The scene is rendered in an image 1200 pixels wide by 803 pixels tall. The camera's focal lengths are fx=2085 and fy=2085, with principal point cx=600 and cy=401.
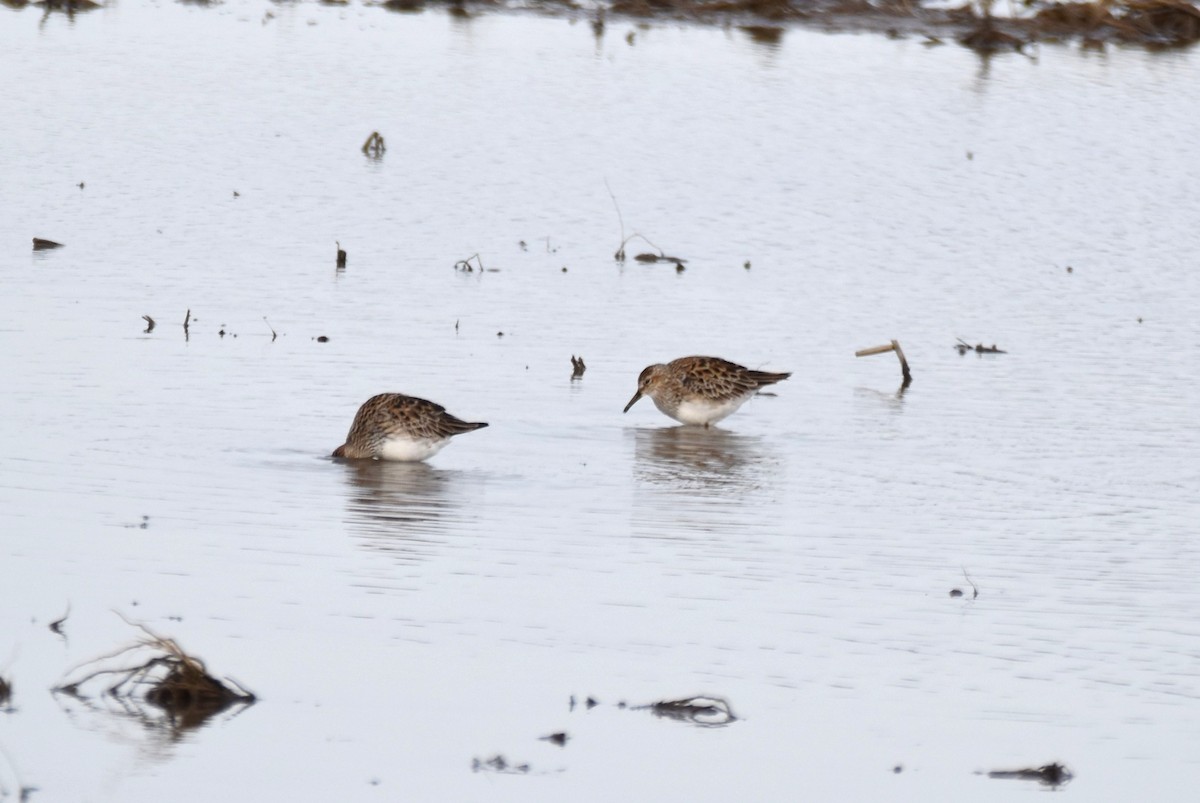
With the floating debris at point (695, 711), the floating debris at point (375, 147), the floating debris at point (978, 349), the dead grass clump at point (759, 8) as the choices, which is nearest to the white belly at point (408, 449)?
the floating debris at point (695, 711)

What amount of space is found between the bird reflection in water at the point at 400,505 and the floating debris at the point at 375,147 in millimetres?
14531

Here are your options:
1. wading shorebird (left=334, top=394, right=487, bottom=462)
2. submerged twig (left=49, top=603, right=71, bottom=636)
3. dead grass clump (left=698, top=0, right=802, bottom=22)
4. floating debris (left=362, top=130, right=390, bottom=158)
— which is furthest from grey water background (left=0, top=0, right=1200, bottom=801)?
dead grass clump (left=698, top=0, right=802, bottom=22)

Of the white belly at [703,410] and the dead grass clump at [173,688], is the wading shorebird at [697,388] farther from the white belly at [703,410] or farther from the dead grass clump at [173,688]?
the dead grass clump at [173,688]

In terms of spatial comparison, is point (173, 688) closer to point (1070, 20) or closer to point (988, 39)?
point (988, 39)

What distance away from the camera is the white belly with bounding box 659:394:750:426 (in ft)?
48.1

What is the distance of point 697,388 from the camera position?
14.6 m

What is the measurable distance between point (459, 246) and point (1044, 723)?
45.9ft

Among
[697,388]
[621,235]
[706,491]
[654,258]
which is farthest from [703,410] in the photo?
[621,235]

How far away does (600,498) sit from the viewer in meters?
12.0

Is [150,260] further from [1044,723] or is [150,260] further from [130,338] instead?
[1044,723]

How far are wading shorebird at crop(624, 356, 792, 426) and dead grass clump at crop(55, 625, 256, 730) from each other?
276 inches

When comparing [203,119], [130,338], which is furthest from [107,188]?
[130,338]

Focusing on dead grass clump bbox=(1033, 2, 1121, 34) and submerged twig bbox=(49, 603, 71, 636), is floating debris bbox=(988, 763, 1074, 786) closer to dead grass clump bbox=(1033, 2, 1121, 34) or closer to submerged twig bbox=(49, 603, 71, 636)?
submerged twig bbox=(49, 603, 71, 636)

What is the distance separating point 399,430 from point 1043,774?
5946 millimetres
